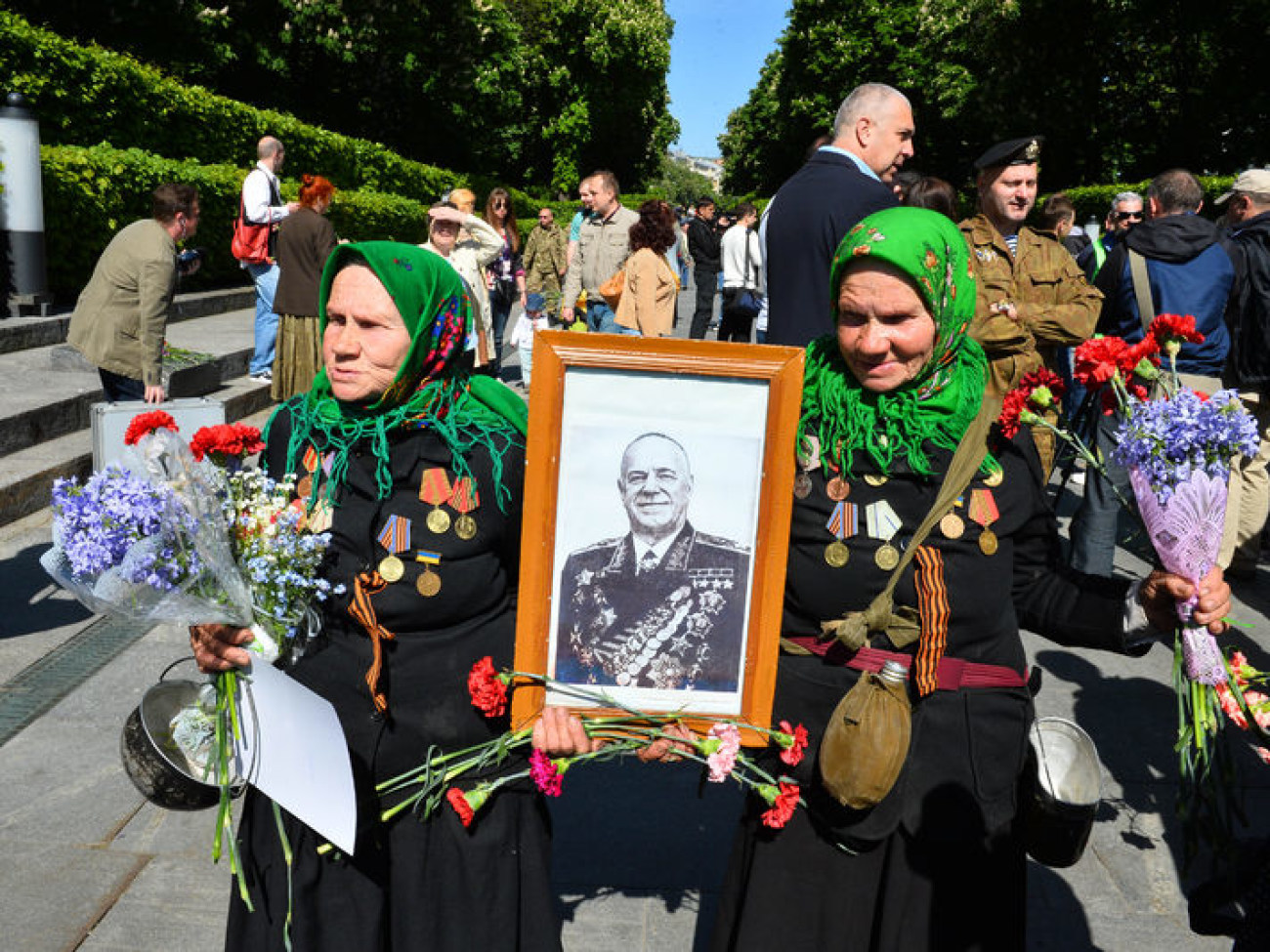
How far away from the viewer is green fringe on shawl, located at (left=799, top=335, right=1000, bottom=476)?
2.26m

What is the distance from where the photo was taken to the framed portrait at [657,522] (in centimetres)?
198

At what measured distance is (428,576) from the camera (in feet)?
7.73

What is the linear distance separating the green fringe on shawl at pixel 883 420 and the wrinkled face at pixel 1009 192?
3297 mm

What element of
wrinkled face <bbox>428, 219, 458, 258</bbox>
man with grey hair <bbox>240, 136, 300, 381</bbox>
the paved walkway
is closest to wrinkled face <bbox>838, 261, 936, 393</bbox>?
the paved walkway

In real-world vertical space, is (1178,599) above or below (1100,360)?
below

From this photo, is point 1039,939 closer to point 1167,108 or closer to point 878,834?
point 878,834

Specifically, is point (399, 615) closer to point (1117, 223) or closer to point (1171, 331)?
point (1171, 331)

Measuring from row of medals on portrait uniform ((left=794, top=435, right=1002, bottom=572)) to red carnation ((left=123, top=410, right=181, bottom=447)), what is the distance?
1.33m

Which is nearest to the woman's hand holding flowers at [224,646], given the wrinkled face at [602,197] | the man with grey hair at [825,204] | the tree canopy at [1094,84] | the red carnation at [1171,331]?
the red carnation at [1171,331]

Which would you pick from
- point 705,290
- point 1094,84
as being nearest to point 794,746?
point 705,290

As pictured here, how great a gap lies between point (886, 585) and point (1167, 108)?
114ft

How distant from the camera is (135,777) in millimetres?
2361

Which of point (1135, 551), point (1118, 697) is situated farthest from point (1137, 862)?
point (1135, 551)

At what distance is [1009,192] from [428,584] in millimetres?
4008
